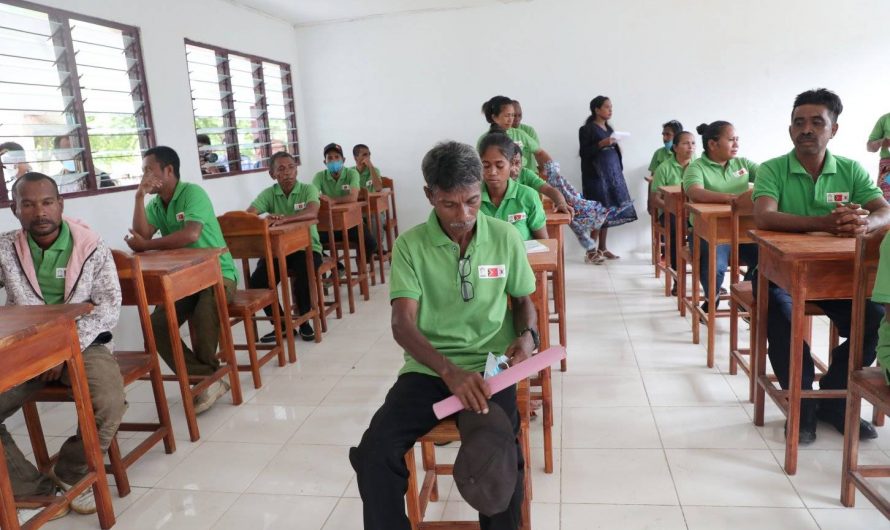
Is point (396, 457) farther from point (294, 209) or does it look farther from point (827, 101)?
point (294, 209)

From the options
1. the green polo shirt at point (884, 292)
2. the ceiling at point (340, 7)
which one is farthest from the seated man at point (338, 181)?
the green polo shirt at point (884, 292)

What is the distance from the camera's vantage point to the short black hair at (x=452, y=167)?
1.55m

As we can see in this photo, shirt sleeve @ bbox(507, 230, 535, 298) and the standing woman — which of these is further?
the standing woman

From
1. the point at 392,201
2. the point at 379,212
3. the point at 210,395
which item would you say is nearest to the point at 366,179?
the point at 392,201

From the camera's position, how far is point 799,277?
6.27ft

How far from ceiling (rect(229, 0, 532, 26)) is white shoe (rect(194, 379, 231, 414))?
3.59 meters

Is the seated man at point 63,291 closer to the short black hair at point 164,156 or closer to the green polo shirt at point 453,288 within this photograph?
the short black hair at point 164,156

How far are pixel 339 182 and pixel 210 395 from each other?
290 centimetres

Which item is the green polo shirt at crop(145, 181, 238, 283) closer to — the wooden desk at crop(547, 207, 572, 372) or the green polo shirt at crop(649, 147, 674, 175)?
the wooden desk at crop(547, 207, 572, 372)

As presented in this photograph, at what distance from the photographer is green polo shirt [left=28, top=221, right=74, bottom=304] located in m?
2.17

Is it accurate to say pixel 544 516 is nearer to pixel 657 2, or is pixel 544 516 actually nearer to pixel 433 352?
pixel 433 352

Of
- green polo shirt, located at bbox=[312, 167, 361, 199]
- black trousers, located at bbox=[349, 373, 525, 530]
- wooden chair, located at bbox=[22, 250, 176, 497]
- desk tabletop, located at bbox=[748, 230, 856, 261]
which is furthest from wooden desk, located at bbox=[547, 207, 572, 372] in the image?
green polo shirt, located at bbox=[312, 167, 361, 199]

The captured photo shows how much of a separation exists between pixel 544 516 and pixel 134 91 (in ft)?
12.1

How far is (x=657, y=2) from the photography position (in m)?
5.65
